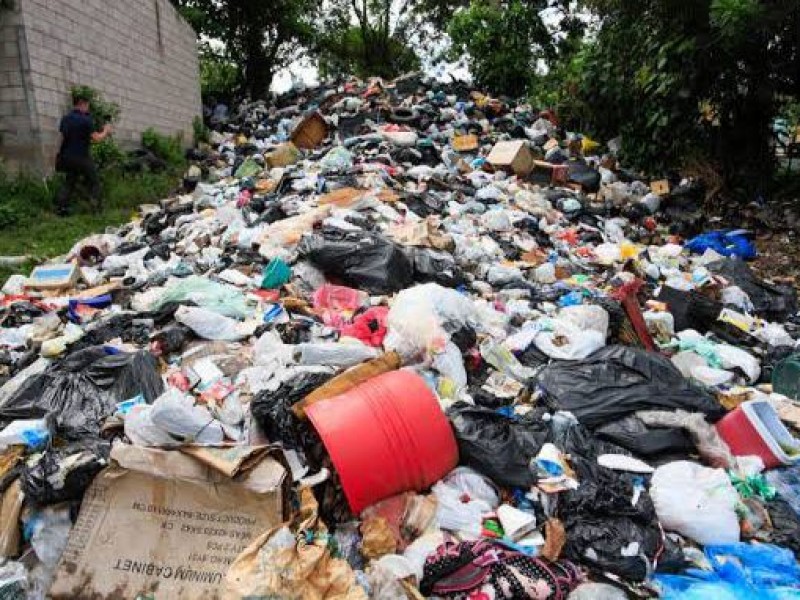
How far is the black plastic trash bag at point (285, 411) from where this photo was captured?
7.67 feet

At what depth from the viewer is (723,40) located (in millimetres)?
6617

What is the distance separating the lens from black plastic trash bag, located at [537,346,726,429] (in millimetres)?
2730

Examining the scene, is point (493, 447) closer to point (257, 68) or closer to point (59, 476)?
point (59, 476)

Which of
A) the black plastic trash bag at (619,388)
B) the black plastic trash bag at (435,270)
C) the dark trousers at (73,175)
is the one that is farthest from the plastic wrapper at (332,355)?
the dark trousers at (73,175)

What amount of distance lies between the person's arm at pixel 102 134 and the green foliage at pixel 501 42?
6.89 meters

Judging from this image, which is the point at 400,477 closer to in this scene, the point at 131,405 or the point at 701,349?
the point at 131,405

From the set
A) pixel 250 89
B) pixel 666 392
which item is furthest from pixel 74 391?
pixel 250 89

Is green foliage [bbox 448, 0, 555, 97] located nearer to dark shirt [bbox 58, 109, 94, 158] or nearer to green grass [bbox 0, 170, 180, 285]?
green grass [bbox 0, 170, 180, 285]

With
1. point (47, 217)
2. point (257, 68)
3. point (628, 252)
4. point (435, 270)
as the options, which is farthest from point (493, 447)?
point (257, 68)

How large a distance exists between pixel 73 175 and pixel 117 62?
2.59 m

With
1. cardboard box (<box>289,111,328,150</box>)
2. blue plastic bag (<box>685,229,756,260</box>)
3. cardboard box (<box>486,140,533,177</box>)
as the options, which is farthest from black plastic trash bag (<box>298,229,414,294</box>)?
cardboard box (<box>289,111,328,150</box>)

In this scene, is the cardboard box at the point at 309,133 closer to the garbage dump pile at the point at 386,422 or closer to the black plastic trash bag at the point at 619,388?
the garbage dump pile at the point at 386,422

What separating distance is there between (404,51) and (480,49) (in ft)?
23.4

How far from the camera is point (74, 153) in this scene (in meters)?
6.01
